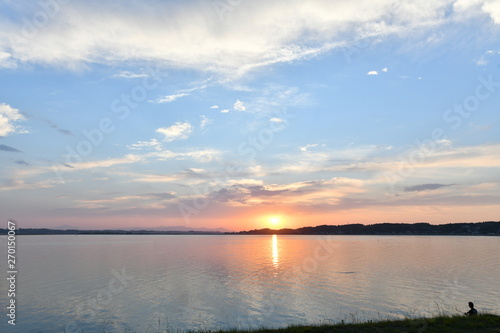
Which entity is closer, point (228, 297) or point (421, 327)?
point (421, 327)

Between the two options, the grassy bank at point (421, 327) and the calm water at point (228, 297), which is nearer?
the grassy bank at point (421, 327)

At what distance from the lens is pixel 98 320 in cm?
3641

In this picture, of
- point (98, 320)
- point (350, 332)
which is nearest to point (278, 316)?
point (350, 332)

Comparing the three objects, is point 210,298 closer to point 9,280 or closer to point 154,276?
point 154,276

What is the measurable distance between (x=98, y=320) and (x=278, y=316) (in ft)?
64.9
